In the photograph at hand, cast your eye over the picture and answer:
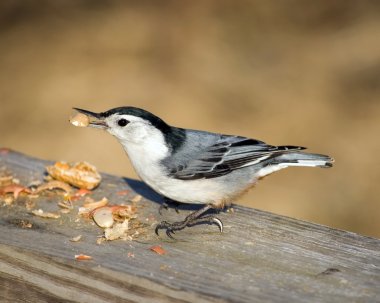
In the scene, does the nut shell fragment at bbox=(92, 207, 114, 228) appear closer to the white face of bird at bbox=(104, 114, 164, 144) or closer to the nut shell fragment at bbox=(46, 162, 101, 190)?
the nut shell fragment at bbox=(46, 162, 101, 190)

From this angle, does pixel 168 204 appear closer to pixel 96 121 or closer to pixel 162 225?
pixel 162 225

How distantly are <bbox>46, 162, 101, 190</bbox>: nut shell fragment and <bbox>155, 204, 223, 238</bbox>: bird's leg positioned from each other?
526 millimetres

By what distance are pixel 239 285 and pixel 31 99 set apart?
175 inches

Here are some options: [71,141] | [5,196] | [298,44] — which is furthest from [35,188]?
[298,44]

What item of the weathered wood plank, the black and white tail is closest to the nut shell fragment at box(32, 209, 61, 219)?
the weathered wood plank

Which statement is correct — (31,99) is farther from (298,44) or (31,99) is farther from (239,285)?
(239,285)

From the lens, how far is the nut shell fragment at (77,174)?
327cm

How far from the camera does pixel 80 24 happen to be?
23.5ft

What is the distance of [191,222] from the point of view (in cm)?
294

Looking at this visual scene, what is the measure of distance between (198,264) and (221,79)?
13.5ft

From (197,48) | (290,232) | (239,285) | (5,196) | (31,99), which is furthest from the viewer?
(197,48)

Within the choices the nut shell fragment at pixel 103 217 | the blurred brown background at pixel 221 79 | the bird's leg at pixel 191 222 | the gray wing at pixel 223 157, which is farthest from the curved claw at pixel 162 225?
the blurred brown background at pixel 221 79

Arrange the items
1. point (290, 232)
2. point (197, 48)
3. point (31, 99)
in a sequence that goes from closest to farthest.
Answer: point (290, 232), point (31, 99), point (197, 48)

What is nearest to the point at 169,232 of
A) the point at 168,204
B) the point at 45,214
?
the point at 168,204
